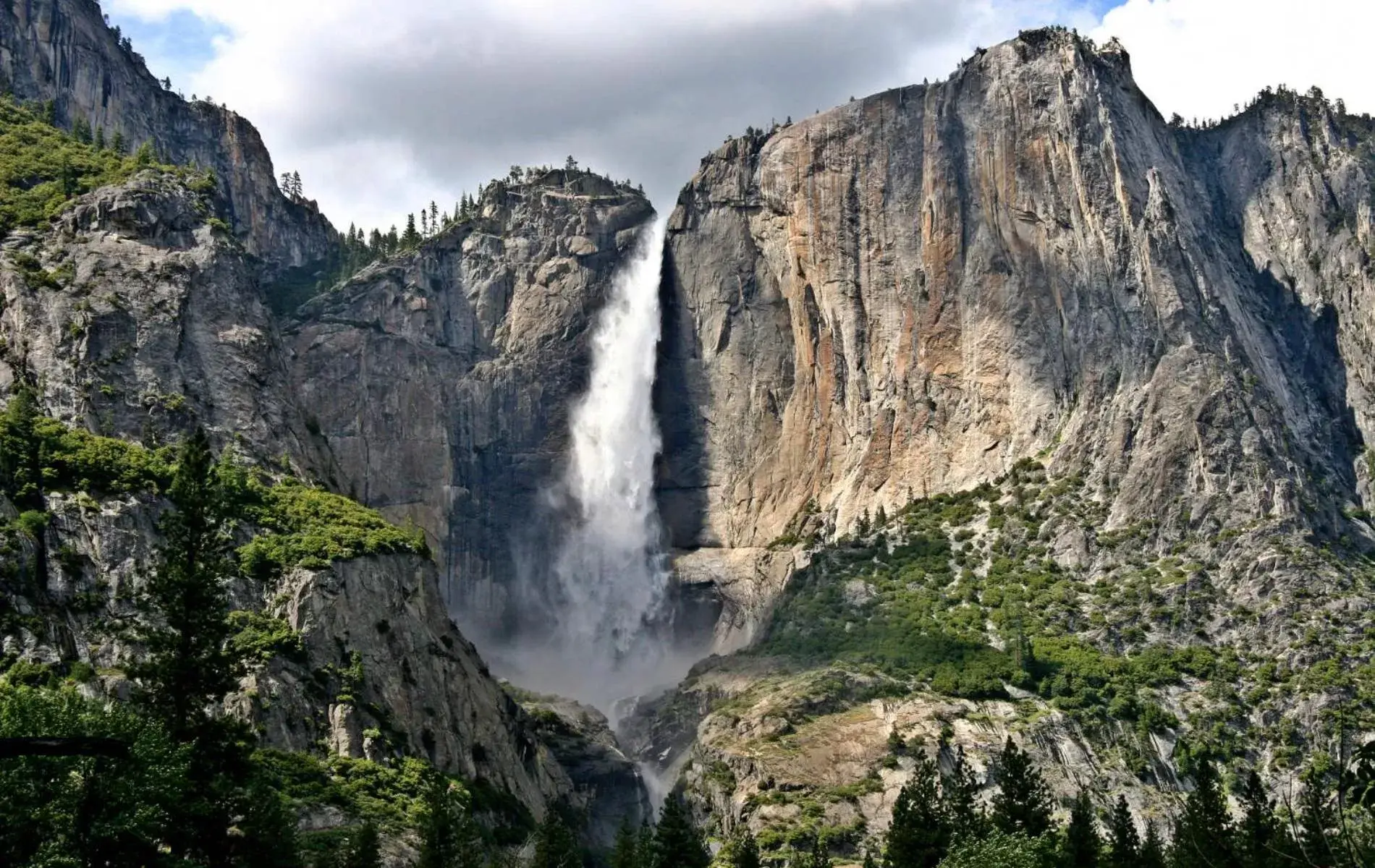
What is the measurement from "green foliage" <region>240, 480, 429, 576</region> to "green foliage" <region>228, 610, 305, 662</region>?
394cm

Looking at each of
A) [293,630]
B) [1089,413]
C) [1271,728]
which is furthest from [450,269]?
[1271,728]

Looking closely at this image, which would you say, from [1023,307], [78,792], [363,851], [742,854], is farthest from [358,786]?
[1023,307]

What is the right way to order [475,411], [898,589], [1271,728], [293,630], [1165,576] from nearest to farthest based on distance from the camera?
[293,630] < [1271,728] < [1165,576] < [898,589] < [475,411]

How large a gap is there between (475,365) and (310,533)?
2883 inches

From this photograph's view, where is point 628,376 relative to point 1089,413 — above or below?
above

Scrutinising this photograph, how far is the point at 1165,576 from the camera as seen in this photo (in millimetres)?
104875

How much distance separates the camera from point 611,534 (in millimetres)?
155750

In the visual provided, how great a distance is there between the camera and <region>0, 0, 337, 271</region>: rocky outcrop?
502 feet

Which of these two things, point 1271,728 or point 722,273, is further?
point 722,273

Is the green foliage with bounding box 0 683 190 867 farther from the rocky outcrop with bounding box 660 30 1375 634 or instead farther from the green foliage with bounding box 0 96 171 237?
the rocky outcrop with bounding box 660 30 1375 634

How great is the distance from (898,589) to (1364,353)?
53.6 m

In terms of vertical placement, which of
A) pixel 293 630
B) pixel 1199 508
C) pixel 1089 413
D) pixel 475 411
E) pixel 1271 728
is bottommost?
pixel 1271 728

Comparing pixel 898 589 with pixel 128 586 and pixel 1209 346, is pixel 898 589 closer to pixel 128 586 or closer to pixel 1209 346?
pixel 1209 346

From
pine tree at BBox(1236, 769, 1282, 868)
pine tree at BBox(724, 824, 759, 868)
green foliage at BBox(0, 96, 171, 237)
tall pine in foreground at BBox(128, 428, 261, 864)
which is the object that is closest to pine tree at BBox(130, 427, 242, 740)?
tall pine in foreground at BBox(128, 428, 261, 864)
